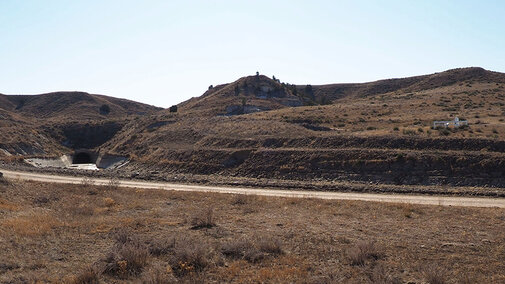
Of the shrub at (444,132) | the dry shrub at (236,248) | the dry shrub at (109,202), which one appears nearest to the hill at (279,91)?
the shrub at (444,132)

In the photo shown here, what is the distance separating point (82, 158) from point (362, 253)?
216 ft

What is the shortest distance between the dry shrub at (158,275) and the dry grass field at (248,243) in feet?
0.14

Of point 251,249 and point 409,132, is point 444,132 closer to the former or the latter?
point 409,132

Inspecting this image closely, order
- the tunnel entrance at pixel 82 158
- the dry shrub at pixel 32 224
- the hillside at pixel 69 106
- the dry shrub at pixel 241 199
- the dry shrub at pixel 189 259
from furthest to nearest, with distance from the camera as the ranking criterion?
Result: the hillside at pixel 69 106, the tunnel entrance at pixel 82 158, the dry shrub at pixel 241 199, the dry shrub at pixel 32 224, the dry shrub at pixel 189 259

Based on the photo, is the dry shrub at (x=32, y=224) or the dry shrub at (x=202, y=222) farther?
the dry shrub at (x=202, y=222)

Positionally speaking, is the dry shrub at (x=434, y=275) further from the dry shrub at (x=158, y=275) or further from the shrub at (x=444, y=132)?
the shrub at (x=444, y=132)

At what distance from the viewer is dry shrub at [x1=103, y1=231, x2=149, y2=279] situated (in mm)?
11508

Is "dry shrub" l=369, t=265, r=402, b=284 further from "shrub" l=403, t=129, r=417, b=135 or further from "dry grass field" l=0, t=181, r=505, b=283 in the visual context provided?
"shrub" l=403, t=129, r=417, b=135

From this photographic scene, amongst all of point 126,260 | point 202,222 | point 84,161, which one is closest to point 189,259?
point 126,260

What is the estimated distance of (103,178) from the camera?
1448 inches

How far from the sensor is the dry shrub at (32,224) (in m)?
15.1

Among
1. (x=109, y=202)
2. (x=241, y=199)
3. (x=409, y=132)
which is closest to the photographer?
(x=109, y=202)

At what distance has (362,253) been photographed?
1258cm

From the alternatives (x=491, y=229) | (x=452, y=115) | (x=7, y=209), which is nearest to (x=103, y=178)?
(x=7, y=209)
